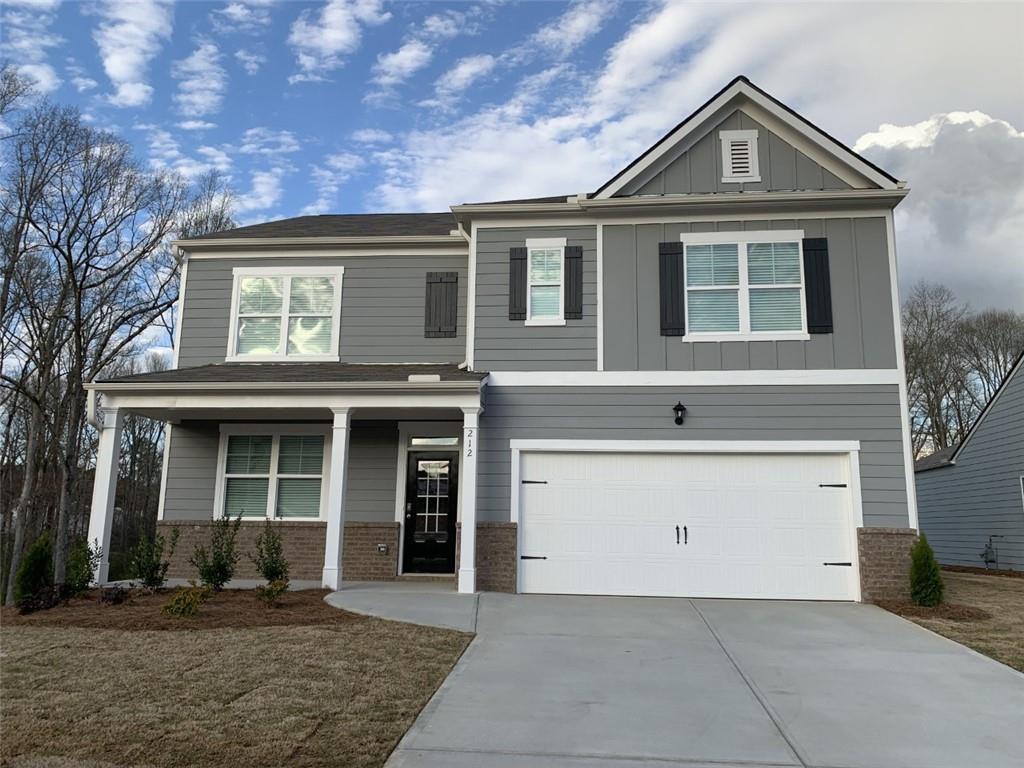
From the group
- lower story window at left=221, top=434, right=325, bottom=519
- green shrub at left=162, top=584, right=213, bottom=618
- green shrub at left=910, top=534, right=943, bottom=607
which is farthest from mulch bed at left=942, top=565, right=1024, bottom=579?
green shrub at left=162, top=584, right=213, bottom=618

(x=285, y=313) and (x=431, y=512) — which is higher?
(x=285, y=313)

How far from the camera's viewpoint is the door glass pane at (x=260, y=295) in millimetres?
12297

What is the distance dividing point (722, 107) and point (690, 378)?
4185mm

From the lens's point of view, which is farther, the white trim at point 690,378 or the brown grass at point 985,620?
the white trim at point 690,378

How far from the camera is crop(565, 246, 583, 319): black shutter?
34.9ft

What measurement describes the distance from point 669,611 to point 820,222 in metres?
6.02

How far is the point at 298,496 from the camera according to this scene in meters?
11.9

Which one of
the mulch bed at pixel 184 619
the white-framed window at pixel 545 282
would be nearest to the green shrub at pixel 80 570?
the mulch bed at pixel 184 619

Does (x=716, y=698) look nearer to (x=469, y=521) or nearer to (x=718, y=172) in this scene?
(x=469, y=521)

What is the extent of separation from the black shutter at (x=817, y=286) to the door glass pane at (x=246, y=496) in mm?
8982

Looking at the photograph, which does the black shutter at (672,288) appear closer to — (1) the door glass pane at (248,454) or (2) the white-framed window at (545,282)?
(2) the white-framed window at (545,282)

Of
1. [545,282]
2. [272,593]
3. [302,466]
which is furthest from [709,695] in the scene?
[302,466]

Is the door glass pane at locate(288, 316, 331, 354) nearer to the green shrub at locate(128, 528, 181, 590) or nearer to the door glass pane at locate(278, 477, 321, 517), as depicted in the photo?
the door glass pane at locate(278, 477, 321, 517)

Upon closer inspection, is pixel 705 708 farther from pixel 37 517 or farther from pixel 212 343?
pixel 37 517
